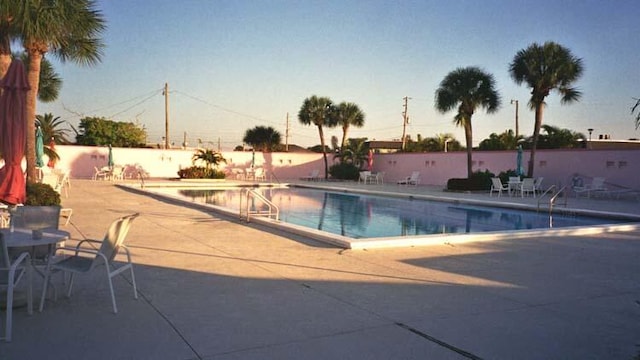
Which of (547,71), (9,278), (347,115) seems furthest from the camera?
(347,115)

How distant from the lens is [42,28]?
9.77 metres

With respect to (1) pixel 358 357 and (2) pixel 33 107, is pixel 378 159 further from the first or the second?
(1) pixel 358 357

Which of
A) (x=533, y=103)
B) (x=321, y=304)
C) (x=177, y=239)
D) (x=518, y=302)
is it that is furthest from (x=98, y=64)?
(x=533, y=103)

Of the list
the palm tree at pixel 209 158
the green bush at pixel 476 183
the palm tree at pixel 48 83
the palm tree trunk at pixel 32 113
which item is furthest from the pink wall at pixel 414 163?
the palm tree trunk at pixel 32 113

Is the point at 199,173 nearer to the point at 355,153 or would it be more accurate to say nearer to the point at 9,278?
the point at 355,153

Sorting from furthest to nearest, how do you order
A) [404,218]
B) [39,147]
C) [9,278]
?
[39,147]
[404,218]
[9,278]

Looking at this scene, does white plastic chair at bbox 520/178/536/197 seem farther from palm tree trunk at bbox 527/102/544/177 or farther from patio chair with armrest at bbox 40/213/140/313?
patio chair with armrest at bbox 40/213/140/313

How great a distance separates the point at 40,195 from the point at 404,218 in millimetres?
8172

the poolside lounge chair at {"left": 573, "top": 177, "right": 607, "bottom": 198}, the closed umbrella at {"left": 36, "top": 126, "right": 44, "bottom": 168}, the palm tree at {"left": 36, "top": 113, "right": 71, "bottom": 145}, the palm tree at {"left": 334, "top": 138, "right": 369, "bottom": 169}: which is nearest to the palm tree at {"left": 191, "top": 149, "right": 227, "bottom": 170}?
the palm tree at {"left": 36, "top": 113, "right": 71, "bottom": 145}

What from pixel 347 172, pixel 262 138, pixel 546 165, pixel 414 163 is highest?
pixel 262 138

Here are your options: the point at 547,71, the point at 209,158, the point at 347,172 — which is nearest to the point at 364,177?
the point at 347,172

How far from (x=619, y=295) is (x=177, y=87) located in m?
35.3

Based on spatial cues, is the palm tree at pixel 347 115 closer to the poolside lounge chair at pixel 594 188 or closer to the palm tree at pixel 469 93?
the palm tree at pixel 469 93

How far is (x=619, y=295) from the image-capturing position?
4895 mm
